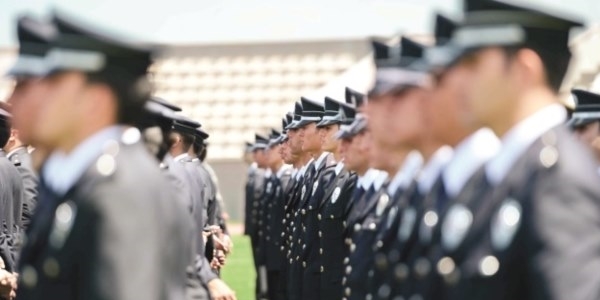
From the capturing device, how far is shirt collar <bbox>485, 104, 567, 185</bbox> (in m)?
3.27

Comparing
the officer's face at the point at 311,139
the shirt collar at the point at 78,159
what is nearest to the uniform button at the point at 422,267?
the shirt collar at the point at 78,159

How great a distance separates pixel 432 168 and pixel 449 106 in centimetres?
61

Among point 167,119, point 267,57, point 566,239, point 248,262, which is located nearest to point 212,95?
point 267,57

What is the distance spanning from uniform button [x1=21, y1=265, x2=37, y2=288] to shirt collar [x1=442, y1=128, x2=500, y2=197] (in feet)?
3.76

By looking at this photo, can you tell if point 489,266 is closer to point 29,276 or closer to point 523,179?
point 523,179

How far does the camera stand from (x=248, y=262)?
22828 millimetres

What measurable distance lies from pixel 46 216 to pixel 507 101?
122 centimetres

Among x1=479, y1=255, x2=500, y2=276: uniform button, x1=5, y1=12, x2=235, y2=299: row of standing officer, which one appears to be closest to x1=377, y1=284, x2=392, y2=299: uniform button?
x1=5, y1=12, x2=235, y2=299: row of standing officer

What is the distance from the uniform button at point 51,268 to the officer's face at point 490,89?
1.10 metres

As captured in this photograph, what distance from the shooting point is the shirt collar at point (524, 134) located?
3.27m

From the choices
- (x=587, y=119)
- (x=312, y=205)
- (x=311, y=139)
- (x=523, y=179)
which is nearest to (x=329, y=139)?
(x=312, y=205)

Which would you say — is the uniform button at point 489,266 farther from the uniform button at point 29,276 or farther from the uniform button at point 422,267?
the uniform button at point 29,276

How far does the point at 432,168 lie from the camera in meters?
4.46

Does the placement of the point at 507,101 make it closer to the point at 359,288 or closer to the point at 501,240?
the point at 501,240
